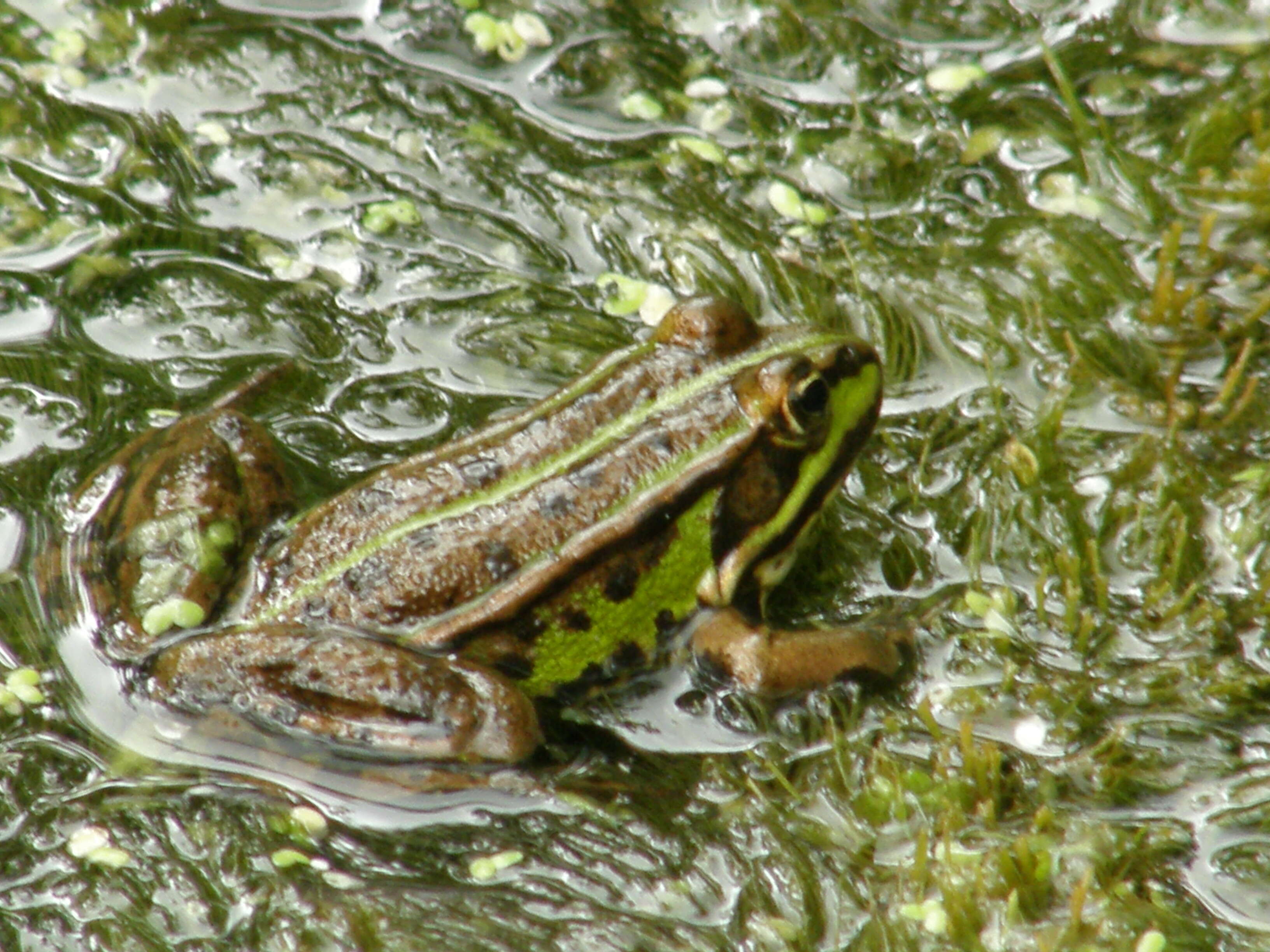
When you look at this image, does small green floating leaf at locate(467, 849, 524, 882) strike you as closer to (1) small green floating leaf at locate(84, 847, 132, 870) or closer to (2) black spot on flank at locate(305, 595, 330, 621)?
(2) black spot on flank at locate(305, 595, 330, 621)

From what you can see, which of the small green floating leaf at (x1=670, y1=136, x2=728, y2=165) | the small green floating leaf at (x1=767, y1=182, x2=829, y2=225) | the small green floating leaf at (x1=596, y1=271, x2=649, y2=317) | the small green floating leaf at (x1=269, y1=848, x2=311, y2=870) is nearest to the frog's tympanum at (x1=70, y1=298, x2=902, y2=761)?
the small green floating leaf at (x1=269, y1=848, x2=311, y2=870)

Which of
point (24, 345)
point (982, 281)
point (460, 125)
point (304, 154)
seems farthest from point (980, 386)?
point (24, 345)

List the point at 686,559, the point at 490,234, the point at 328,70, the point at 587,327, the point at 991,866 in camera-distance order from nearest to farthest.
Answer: the point at 991,866
the point at 686,559
the point at 587,327
the point at 490,234
the point at 328,70

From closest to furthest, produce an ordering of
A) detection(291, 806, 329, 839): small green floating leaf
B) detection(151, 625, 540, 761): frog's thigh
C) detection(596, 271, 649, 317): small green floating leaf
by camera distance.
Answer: detection(151, 625, 540, 761): frog's thigh < detection(291, 806, 329, 839): small green floating leaf < detection(596, 271, 649, 317): small green floating leaf

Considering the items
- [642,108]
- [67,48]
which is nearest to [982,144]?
[642,108]

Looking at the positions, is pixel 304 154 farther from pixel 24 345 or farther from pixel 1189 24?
pixel 1189 24

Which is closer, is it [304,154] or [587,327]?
[587,327]

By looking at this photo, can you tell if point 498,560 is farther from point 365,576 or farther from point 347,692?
point 347,692
